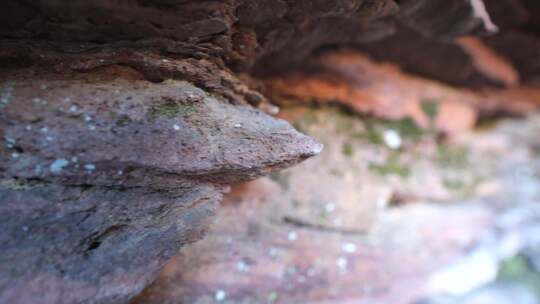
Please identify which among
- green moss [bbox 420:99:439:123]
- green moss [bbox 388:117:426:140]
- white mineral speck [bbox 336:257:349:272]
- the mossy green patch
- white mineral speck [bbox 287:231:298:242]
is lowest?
white mineral speck [bbox 336:257:349:272]

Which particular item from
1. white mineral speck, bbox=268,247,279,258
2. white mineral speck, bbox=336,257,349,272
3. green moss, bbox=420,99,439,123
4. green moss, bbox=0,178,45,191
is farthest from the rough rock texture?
A: green moss, bbox=420,99,439,123

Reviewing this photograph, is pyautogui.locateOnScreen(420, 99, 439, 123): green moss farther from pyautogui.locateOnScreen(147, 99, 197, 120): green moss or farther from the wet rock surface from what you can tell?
pyautogui.locateOnScreen(147, 99, 197, 120): green moss

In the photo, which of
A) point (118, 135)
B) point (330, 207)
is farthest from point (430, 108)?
point (118, 135)

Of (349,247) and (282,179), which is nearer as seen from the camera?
(282,179)

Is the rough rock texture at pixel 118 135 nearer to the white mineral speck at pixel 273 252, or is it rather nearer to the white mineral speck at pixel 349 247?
the white mineral speck at pixel 273 252

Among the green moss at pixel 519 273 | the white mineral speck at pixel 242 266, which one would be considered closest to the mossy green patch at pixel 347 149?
the white mineral speck at pixel 242 266

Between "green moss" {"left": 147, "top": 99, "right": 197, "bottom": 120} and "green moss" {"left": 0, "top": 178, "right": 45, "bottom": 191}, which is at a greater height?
"green moss" {"left": 147, "top": 99, "right": 197, "bottom": 120}

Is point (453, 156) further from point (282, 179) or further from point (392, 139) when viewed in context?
point (282, 179)
